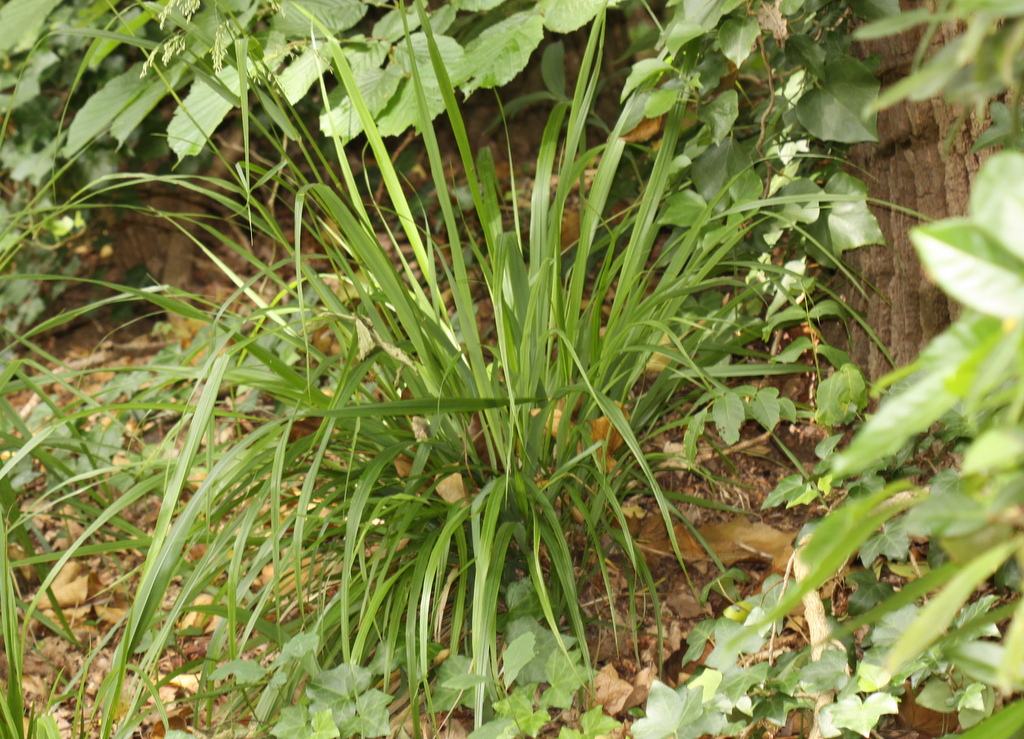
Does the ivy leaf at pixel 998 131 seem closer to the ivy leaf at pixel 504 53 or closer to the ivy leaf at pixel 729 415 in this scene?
the ivy leaf at pixel 729 415

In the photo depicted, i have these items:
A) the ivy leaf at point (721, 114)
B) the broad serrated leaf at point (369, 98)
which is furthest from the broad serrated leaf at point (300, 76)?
the ivy leaf at point (721, 114)

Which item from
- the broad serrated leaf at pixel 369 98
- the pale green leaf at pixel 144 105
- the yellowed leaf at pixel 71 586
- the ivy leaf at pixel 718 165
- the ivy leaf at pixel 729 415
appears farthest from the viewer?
the yellowed leaf at pixel 71 586

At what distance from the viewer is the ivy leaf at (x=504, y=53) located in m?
1.50

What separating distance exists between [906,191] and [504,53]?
75 centimetres

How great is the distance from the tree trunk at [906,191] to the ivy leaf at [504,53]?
0.58 meters

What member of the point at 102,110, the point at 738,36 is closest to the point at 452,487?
the point at 738,36

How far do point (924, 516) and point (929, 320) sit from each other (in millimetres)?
1005

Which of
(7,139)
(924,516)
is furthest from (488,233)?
(7,139)

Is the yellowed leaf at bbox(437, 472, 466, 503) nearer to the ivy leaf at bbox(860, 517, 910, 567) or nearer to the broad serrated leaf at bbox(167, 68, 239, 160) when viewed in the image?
the ivy leaf at bbox(860, 517, 910, 567)

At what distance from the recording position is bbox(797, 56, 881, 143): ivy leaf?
4.20ft

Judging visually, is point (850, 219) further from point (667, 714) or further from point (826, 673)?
point (667, 714)

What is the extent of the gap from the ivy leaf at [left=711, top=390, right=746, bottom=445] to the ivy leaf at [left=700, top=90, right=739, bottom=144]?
0.46 meters

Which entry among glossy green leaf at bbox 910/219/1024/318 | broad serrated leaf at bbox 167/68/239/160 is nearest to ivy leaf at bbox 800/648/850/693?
glossy green leaf at bbox 910/219/1024/318

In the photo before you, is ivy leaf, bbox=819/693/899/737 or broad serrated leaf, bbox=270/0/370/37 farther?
broad serrated leaf, bbox=270/0/370/37
